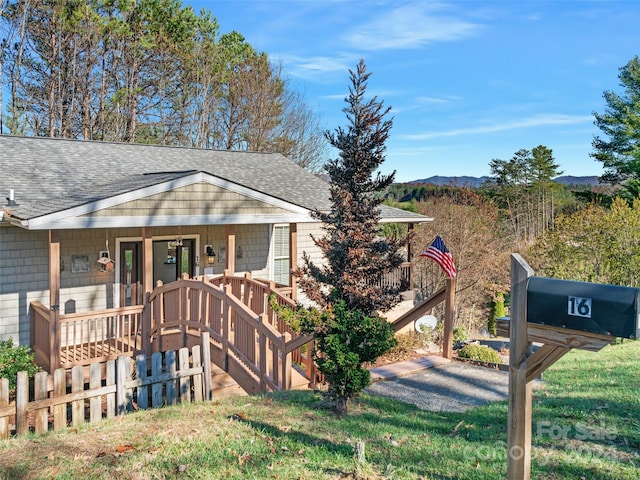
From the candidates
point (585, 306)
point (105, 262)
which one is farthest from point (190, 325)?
point (585, 306)

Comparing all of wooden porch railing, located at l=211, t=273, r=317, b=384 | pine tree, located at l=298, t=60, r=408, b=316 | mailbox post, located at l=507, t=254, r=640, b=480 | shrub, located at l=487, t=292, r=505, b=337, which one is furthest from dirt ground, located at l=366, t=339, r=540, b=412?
shrub, located at l=487, t=292, r=505, b=337

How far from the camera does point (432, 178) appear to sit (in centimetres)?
5778

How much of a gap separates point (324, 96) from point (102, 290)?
24.8 metres

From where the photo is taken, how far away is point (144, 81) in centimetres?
2556

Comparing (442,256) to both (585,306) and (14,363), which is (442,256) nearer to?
(585,306)

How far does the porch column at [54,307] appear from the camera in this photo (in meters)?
8.52

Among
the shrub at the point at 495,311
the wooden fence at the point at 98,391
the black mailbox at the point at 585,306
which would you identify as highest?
the black mailbox at the point at 585,306

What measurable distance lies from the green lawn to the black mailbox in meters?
1.63

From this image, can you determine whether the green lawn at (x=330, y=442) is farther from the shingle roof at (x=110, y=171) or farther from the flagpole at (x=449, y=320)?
the shingle roof at (x=110, y=171)

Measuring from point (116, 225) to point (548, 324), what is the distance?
8287 mm

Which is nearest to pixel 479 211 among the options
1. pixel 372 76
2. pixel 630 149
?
pixel 630 149

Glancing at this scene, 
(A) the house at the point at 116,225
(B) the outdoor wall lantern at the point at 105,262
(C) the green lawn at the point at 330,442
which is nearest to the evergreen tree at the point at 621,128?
(A) the house at the point at 116,225

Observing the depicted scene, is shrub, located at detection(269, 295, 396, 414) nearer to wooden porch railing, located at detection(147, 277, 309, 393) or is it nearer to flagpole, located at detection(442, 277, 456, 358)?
wooden porch railing, located at detection(147, 277, 309, 393)

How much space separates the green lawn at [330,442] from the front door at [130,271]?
606cm
